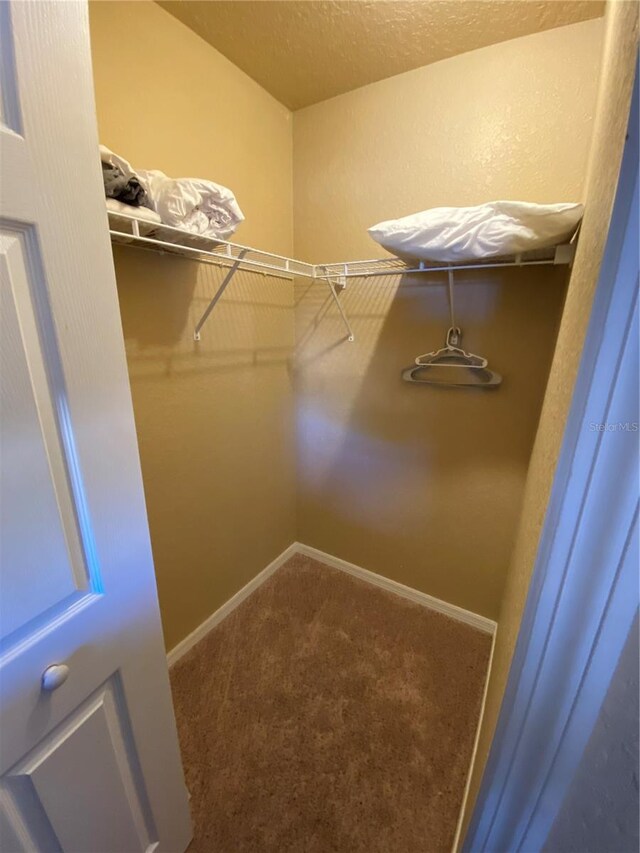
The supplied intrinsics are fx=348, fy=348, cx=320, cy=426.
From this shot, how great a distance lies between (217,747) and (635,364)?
1.74 m

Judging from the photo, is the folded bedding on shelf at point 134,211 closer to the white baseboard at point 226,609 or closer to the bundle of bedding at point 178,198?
the bundle of bedding at point 178,198

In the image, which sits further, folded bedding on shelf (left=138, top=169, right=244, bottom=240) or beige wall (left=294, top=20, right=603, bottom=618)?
beige wall (left=294, top=20, right=603, bottom=618)

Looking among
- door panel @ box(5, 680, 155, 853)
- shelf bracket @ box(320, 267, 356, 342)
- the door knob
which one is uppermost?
shelf bracket @ box(320, 267, 356, 342)

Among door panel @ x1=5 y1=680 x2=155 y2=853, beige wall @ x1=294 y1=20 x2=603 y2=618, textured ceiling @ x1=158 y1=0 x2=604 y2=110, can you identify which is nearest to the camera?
door panel @ x1=5 y1=680 x2=155 y2=853

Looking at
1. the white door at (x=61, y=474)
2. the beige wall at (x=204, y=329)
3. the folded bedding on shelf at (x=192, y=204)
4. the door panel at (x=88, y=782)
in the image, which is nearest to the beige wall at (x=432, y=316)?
the beige wall at (x=204, y=329)

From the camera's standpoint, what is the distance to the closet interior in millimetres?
1176

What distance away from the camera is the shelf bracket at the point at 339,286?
1722 millimetres

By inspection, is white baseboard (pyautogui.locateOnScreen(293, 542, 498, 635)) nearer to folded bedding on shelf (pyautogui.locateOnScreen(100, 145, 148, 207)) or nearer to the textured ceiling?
folded bedding on shelf (pyautogui.locateOnScreen(100, 145, 148, 207))

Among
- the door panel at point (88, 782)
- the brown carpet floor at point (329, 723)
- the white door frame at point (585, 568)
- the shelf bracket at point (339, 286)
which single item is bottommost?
the brown carpet floor at point (329, 723)

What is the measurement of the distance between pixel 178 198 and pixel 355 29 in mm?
947

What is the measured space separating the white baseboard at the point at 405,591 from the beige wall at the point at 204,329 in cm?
36

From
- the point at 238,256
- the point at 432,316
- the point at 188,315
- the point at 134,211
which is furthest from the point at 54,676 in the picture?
the point at 432,316

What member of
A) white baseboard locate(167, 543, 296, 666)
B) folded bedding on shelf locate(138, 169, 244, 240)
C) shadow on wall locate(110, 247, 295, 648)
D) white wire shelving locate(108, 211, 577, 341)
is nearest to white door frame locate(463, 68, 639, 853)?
white wire shelving locate(108, 211, 577, 341)

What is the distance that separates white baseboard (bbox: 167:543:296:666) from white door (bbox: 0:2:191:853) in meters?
0.87
